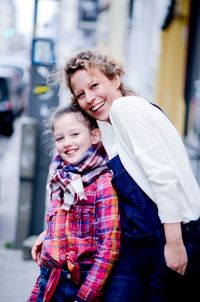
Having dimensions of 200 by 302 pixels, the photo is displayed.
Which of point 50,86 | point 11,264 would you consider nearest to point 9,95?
point 11,264

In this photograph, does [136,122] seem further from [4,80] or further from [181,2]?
[4,80]

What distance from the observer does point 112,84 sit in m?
2.51

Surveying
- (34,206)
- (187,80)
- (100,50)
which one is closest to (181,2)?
(187,80)

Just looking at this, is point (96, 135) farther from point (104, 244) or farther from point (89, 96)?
point (104, 244)

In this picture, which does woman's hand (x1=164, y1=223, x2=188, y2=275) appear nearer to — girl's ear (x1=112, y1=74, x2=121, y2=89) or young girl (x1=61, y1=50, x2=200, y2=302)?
young girl (x1=61, y1=50, x2=200, y2=302)

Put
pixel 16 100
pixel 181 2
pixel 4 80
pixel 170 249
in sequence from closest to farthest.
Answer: pixel 170 249 → pixel 181 2 → pixel 4 80 → pixel 16 100

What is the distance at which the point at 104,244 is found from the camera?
223cm

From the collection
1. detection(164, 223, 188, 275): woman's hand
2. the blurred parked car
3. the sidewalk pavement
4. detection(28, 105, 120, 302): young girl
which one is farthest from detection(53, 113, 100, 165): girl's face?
the blurred parked car

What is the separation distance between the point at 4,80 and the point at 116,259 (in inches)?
746

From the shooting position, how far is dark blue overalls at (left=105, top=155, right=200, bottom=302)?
219 cm

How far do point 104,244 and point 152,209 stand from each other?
235 mm

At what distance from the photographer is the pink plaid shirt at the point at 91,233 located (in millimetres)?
2240

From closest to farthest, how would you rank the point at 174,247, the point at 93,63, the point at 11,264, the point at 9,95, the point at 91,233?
the point at 174,247
the point at 91,233
the point at 93,63
the point at 11,264
the point at 9,95

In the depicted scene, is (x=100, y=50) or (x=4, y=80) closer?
(x=100, y=50)
